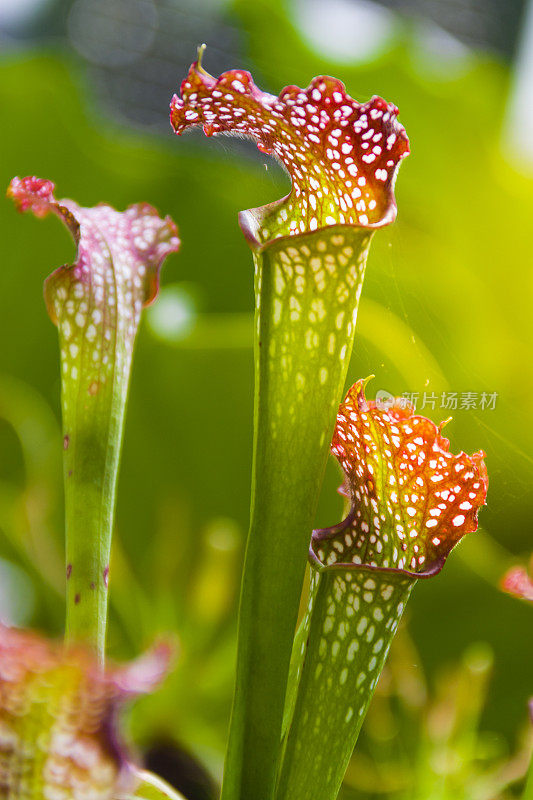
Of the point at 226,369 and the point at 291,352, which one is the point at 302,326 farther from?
the point at 226,369

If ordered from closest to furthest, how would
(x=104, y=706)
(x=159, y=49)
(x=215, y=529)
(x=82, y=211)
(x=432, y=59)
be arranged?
(x=104, y=706), (x=82, y=211), (x=215, y=529), (x=432, y=59), (x=159, y=49)

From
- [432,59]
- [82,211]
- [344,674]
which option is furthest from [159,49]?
[344,674]

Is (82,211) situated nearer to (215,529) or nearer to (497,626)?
(215,529)

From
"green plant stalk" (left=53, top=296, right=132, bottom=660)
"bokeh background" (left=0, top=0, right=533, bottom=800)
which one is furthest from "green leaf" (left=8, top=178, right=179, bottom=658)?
"bokeh background" (left=0, top=0, right=533, bottom=800)

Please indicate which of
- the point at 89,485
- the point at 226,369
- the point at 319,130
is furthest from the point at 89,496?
→ the point at 226,369

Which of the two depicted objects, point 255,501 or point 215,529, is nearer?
point 255,501

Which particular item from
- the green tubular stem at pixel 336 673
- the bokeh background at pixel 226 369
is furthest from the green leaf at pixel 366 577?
the bokeh background at pixel 226 369

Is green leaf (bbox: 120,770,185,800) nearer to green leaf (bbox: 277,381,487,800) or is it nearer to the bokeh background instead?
green leaf (bbox: 277,381,487,800)
